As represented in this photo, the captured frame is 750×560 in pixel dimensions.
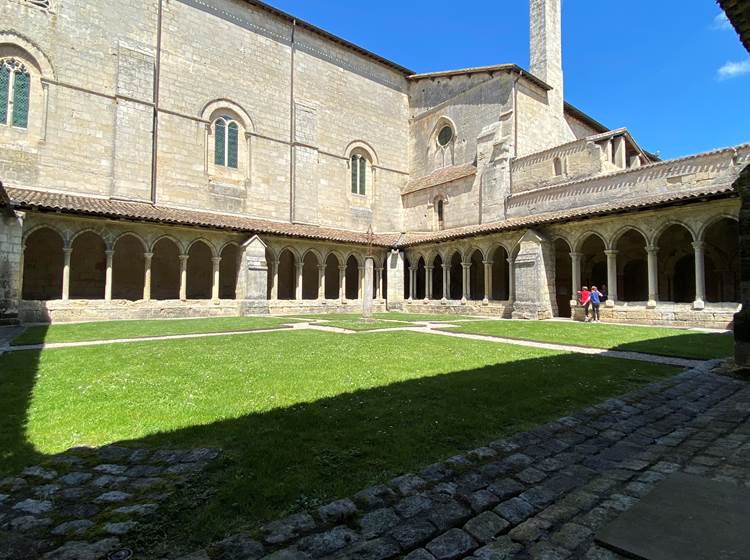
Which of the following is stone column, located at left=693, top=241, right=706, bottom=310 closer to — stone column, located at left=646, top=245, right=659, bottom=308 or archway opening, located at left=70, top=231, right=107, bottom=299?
stone column, located at left=646, top=245, right=659, bottom=308

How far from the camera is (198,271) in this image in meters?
22.8

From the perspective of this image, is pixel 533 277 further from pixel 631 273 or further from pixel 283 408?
pixel 283 408

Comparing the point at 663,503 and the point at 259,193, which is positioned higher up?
the point at 259,193

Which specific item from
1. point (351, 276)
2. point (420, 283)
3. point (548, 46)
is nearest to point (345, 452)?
point (420, 283)

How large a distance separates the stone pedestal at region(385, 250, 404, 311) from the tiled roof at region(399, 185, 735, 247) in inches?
36.0

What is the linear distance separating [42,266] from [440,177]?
844 inches

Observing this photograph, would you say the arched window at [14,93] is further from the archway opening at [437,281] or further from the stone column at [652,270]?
the stone column at [652,270]

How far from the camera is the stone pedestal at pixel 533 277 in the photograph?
57.9ft

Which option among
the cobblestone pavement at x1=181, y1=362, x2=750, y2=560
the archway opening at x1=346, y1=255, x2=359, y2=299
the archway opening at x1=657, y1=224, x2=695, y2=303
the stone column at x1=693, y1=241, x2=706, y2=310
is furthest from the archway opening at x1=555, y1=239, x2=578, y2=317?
the cobblestone pavement at x1=181, y1=362, x2=750, y2=560

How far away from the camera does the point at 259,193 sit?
920 inches

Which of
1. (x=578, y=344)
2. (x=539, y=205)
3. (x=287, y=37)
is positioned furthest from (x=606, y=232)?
(x=287, y=37)

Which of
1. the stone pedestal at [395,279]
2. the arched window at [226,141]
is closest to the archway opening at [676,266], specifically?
the stone pedestal at [395,279]

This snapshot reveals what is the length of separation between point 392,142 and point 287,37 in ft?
30.3

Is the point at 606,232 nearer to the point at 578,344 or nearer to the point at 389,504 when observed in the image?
the point at 578,344
